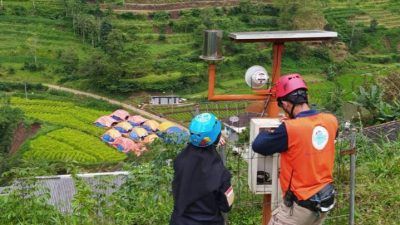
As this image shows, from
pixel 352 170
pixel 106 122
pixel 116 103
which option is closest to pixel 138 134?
pixel 106 122

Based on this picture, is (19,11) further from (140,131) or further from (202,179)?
(202,179)

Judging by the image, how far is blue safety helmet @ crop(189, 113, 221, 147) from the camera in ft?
8.89

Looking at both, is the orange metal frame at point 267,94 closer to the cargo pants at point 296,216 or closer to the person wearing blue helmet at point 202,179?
the cargo pants at point 296,216

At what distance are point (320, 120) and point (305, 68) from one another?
33085mm

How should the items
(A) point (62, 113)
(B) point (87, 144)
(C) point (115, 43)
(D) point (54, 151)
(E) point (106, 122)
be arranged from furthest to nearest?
(C) point (115, 43) < (A) point (62, 113) < (E) point (106, 122) < (B) point (87, 144) < (D) point (54, 151)

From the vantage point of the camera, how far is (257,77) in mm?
3320

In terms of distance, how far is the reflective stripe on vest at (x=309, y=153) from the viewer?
2.81 m

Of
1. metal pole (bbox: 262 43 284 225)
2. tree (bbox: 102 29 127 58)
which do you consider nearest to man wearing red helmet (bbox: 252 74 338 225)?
metal pole (bbox: 262 43 284 225)

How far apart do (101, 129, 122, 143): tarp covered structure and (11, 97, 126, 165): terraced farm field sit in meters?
0.33

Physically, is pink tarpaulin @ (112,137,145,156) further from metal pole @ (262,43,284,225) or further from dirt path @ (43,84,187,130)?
metal pole @ (262,43,284,225)

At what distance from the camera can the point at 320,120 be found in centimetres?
288

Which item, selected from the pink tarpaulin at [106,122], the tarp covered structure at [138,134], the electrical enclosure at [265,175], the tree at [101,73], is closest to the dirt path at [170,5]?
the tree at [101,73]

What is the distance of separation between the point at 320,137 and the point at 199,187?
A: 0.75 m

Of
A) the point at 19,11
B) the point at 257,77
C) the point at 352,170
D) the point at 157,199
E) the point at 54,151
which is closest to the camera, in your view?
the point at 257,77
